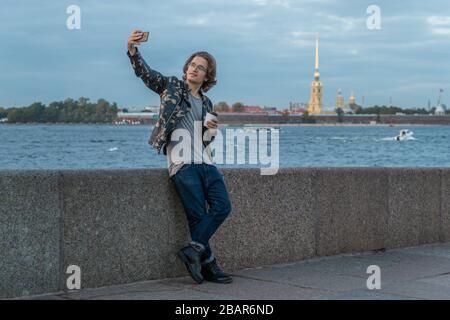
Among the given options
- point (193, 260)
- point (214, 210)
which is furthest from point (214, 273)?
point (214, 210)

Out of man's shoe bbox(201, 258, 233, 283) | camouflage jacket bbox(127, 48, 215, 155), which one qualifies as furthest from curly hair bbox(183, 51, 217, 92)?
man's shoe bbox(201, 258, 233, 283)

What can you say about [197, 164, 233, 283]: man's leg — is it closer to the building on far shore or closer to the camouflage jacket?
the camouflage jacket

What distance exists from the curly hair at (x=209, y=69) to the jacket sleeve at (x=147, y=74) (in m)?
0.26

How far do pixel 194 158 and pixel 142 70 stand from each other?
0.75 metres

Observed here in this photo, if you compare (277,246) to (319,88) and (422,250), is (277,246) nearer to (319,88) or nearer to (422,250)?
(422,250)

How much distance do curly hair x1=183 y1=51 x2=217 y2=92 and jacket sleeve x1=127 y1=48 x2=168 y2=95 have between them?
0.84 ft

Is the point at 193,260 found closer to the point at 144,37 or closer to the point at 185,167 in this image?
the point at 185,167

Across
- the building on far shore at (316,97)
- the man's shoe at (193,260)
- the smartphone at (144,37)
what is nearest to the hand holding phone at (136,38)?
the smartphone at (144,37)

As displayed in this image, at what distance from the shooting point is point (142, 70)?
6.06 m

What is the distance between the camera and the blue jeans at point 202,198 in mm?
6277

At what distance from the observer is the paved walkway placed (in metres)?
5.91

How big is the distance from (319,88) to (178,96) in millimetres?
184096

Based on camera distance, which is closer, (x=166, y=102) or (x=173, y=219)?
(x=166, y=102)

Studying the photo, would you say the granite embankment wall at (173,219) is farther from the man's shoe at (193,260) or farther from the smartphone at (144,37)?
the smartphone at (144,37)
